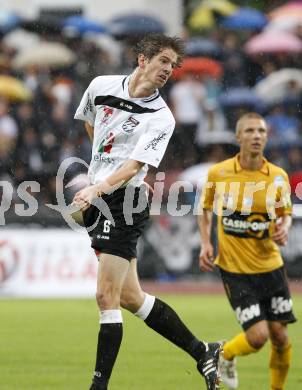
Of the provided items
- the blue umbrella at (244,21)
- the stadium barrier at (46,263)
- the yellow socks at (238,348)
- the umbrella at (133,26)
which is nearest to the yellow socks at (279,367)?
the yellow socks at (238,348)

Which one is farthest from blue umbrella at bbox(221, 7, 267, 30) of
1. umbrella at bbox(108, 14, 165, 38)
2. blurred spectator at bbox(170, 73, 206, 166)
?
blurred spectator at bbox(170, 73, 206, 166)

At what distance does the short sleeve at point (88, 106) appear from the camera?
26.5 ft

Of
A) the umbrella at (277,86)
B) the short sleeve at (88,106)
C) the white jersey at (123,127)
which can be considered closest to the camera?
the white jersey at (123,127)

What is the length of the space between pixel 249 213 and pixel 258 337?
934 mm

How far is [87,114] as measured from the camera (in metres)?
8.17

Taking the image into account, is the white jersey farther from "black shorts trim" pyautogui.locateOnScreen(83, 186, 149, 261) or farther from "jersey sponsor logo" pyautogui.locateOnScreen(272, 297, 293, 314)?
"jersey sponsor logo" pyautogui.locateOnScreen(272, 297, 293, 314)

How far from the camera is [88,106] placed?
8.12 m

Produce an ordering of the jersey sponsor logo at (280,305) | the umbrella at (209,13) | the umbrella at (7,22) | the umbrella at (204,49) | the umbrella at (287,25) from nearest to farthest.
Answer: the jersey sponsor logo at (280,305) → the umbrella at (204,49) → the umbrella at (287,25) → the umbrella at (7,22) → the umbrella at (209,13)

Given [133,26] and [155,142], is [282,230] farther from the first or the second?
[133,26]

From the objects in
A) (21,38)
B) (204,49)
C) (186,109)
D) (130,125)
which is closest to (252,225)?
(130,125)

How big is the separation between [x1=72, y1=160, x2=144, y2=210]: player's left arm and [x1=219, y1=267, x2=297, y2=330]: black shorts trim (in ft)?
4.71

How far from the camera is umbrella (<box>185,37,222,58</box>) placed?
19.4 m

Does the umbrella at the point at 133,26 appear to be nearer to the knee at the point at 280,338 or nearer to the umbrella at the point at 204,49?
the umbrella at the point at 204,49

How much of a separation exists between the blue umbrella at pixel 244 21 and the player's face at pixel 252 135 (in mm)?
11439
